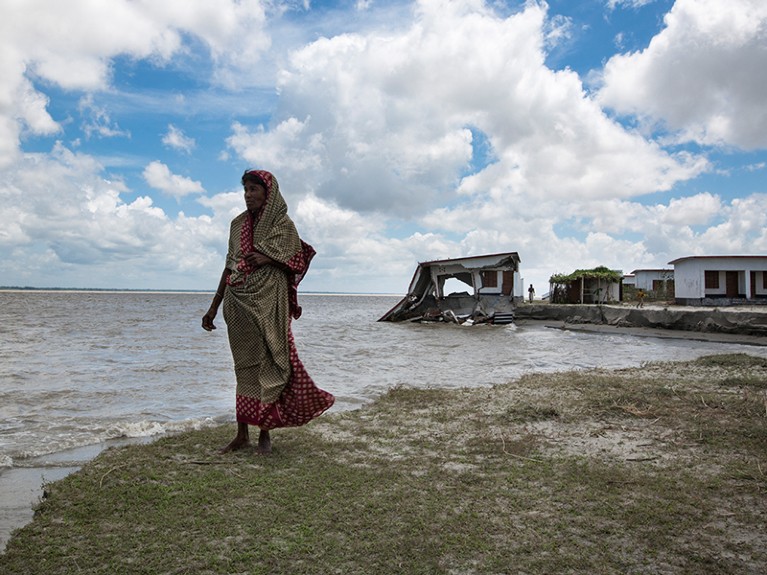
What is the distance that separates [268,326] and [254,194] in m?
1.00

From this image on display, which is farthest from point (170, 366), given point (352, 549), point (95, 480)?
point (352, 549)

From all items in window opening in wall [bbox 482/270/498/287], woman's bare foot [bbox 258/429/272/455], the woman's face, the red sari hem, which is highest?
window opening in wall [bbox 482/270/498/287]

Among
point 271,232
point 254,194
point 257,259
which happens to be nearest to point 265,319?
point 257,259

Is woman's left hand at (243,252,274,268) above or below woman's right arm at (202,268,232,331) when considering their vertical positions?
above

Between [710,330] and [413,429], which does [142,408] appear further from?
[710,330]

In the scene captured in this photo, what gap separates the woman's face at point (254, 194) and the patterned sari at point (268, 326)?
5 cm

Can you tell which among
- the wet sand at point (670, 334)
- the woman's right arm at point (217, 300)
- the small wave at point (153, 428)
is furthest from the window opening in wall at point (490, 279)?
the woman's right arm at point (217, 300)

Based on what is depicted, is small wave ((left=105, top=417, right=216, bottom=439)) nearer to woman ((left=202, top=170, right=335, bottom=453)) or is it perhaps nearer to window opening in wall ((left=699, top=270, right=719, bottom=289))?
woman ((left=202, top=170, right=335, bottom=453))

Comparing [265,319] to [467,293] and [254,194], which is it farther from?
[467,293]

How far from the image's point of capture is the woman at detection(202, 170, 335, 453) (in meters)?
3.94

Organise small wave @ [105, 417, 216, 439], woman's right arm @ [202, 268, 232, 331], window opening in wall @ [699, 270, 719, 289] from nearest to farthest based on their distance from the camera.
Result: woman's right arm @ [202, 268, 232, 331] < small wave @ [105, 417, 216, 439] < window opening in wall @ [699, 270, 719, 289]

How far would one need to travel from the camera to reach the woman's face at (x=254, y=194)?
400 cm

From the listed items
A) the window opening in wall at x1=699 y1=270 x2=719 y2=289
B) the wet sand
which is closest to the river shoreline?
the wet sand

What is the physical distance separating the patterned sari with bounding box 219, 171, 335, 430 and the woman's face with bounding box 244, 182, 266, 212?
5 centimetres
